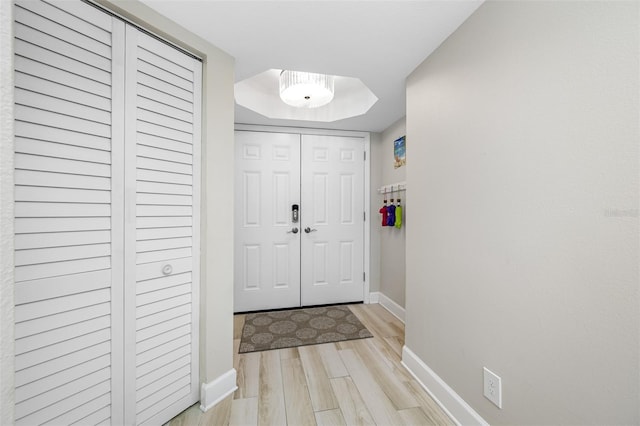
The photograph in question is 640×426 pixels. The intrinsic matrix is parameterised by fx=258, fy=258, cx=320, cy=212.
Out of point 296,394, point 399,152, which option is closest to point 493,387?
point 296,394

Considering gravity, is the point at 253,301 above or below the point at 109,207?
below

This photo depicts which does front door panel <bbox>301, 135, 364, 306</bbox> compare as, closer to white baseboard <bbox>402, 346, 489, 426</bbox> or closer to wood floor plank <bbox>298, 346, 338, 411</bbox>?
wood floor plank <bbox>298, 346, 338, 411</bbox>

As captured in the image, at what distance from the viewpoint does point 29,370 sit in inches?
37.9

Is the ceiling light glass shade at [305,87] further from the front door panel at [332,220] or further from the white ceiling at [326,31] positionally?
the front door panel at [332,220]

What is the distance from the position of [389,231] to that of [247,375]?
6.56ft

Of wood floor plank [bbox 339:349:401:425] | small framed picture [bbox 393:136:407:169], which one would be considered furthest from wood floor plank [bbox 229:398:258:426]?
small framed picture [bbox 393:136:407:169]

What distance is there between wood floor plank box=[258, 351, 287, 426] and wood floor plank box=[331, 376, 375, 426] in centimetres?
34

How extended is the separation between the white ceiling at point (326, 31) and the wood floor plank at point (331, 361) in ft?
6.99

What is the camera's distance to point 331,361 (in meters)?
1.96

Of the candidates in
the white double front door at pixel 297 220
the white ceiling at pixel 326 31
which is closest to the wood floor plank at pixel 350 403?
the white double front door at pixel 297 220

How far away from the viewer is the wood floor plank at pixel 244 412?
140cm

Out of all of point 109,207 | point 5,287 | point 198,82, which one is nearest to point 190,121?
point 198,82

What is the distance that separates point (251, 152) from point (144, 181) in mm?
1727

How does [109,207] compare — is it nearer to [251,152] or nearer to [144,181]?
[144,181]
